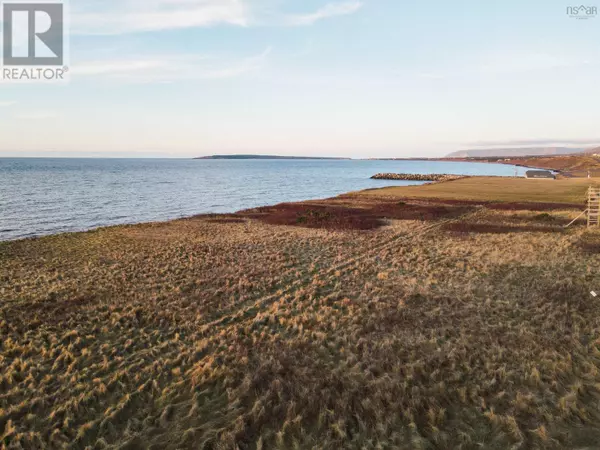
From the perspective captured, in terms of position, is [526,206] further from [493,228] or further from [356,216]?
[356,216]

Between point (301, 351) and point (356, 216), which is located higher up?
point (356, 216)

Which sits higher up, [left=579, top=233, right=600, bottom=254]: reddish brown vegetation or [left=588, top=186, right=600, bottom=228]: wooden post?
[left=588, top=186, right=600, bottom=228]: wooden post

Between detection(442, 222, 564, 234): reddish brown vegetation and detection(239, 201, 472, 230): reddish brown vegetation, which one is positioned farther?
detection(239, 201, 472, 230): reddish brown vegetation

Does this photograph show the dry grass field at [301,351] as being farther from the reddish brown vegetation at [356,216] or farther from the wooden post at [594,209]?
Result: the reddish brown vegetation at [356,216]

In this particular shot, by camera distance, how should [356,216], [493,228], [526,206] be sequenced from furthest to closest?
[526,206] < [356,216] < [493,228]

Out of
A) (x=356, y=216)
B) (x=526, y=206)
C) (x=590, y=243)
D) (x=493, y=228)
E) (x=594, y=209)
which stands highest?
(x=526, y=206)

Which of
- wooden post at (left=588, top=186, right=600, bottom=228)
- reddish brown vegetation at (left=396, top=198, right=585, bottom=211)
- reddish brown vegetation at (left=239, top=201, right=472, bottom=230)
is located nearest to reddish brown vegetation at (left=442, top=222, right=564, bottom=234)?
wooden post at (left=588, top=186, right=600, bottom=228)

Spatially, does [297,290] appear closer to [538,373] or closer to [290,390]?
[290,390]

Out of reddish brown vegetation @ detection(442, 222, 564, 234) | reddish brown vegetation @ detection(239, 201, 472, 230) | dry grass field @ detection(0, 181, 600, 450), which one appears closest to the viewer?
dry grass field @ detection(0, 181, 600, 450)

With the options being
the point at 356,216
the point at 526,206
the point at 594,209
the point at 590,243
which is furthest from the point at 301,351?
the point at 526,206

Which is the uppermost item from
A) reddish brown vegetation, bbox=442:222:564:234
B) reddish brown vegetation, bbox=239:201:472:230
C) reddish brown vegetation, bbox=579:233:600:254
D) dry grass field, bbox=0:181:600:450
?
reddish brown vegetation, bbox=239:201:472:230

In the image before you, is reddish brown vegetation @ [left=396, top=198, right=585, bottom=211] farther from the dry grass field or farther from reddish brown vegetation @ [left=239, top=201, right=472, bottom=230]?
the dry grass field
